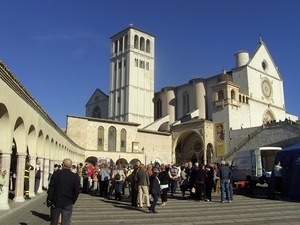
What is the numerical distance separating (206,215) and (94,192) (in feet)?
27.6

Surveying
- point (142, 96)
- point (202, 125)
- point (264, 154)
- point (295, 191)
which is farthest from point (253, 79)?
point (295, 191)

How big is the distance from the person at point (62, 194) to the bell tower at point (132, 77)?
45267 millimetres

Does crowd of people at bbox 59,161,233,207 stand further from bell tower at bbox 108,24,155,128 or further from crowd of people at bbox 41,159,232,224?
bell tower at bbox 108,24,155,128

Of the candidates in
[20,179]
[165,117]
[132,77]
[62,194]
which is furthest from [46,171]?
[132,77]

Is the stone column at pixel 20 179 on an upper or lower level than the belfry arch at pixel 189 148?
lower

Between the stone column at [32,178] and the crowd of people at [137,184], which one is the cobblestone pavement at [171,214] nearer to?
the crowd of people at [137,184]

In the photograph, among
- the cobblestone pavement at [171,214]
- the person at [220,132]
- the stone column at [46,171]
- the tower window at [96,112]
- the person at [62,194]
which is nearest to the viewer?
the person at [62,194]

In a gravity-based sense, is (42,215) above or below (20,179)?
below

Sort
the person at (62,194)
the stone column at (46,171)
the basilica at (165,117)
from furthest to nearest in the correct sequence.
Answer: the basilica at (165,117) → the stone column at (46,171) → the person at (62,194)

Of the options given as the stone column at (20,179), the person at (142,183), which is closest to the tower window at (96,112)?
the stone column at (20,179)

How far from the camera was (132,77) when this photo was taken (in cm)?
5300

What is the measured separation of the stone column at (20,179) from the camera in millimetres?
11619

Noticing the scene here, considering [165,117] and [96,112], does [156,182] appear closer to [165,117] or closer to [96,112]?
[165,117]

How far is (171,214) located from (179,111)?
44.0 metres
